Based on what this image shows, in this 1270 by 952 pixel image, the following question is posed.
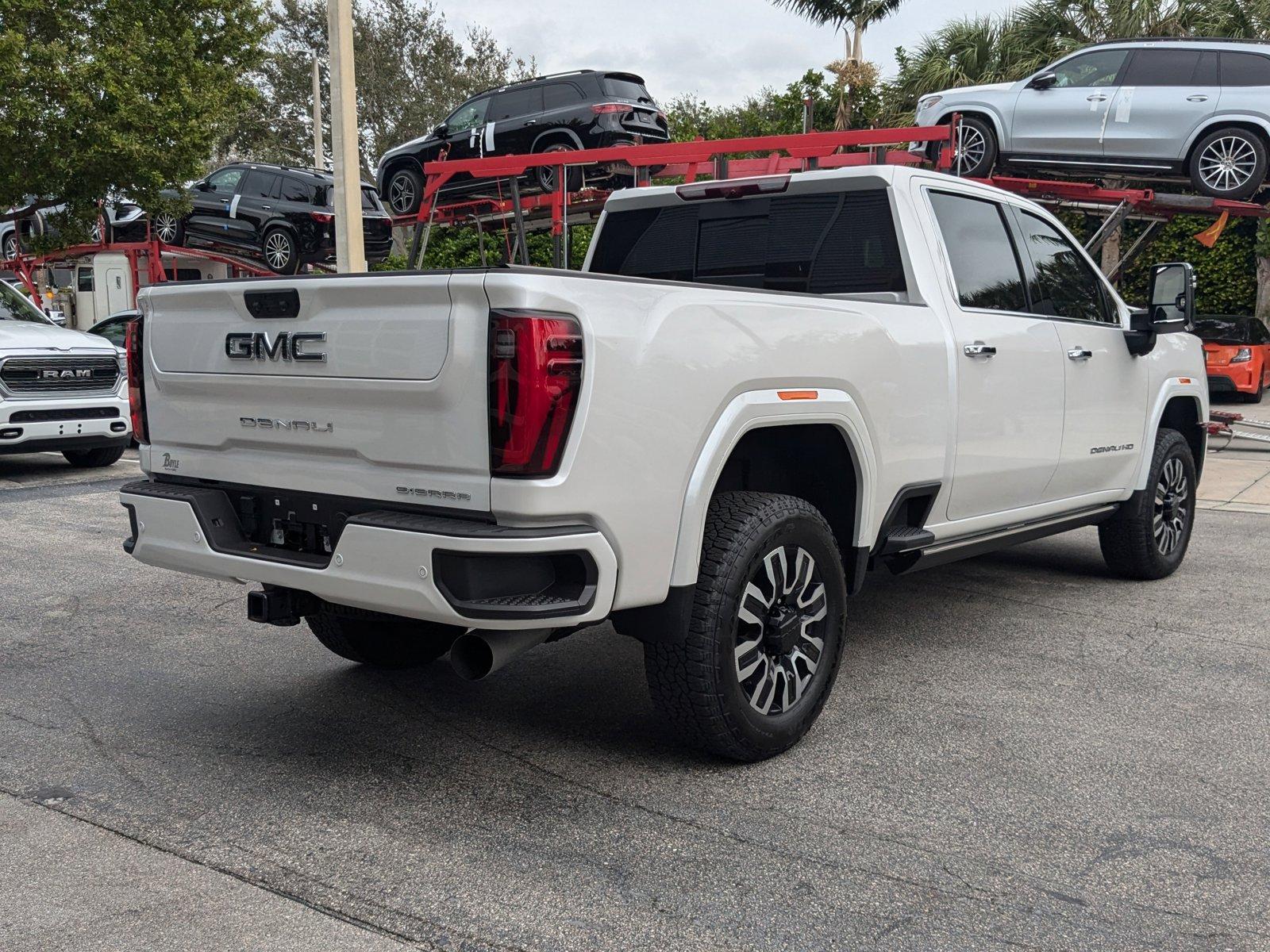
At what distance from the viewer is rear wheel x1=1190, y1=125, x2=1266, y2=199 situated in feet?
40.9

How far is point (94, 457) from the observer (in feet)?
39.6

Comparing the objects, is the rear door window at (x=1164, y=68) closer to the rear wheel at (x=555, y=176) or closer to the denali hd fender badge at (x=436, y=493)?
the rear wheel at (x=555, y=176)

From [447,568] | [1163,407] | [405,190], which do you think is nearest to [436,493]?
[447,568]

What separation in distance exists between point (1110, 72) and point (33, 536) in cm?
1113

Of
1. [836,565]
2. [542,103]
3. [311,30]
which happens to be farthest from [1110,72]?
[311,30]

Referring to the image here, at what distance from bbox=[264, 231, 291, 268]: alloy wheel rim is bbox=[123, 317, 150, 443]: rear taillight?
58.1ft

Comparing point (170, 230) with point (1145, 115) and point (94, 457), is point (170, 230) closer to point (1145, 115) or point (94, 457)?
point (94, 457)

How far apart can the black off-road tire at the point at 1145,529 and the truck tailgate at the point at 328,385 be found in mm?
4396

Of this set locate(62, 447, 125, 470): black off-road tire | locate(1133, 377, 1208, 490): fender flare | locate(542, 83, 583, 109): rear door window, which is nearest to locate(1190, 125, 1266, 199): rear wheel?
locate(1133, 377, 1208, 490): fender flare

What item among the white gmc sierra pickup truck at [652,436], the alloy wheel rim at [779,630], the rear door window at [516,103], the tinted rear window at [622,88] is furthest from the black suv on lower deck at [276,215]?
the alloy wheel rim at [779,630]

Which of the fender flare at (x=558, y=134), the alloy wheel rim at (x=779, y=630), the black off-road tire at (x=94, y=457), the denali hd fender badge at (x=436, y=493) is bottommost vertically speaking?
the black off-road tire at (x=94, y=457)

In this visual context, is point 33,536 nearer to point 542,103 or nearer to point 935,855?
point 935,855

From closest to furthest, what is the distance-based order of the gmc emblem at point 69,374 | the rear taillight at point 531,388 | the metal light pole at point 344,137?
the rear taillight at point 531,388
the gmc emblem at point 69,374
the metal light pole at point 344,137

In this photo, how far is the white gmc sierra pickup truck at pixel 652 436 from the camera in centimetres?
324
